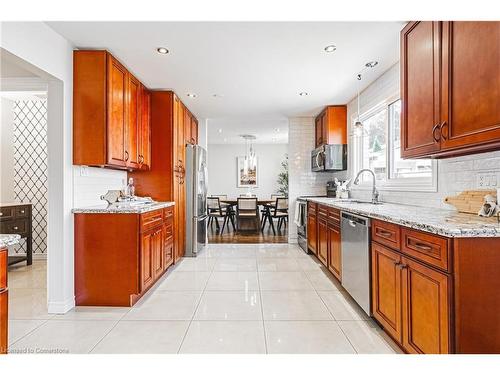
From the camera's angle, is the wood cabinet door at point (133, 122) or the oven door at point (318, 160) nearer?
the wood cabinet door at point (133, 122)

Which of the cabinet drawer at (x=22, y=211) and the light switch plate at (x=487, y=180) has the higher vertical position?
the light switch plate at (x=487, y=180)

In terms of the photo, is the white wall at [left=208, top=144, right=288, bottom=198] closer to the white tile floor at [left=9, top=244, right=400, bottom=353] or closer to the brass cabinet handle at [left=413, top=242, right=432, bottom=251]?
the white tile floor at [left=9, top=244, right=400, bottom=353]

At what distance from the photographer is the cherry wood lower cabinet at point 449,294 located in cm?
143

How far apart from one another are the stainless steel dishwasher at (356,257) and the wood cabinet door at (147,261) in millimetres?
1957

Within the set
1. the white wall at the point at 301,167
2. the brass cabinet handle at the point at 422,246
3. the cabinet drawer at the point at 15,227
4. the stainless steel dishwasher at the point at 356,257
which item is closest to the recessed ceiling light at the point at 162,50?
the stainless steel dishwasher at the point at 356,257

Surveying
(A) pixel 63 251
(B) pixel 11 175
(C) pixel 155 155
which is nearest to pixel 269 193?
(C) pixel 155 155

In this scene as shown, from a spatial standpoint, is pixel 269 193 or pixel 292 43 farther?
pixel 269 193

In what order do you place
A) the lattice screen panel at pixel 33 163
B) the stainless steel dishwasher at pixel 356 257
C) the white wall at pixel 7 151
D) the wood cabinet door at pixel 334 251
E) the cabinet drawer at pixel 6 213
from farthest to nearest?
the lattice screen panel at pixel 33 163
the white wall at pixel 7 151
the cabinet drawer at pixel 6 213
the wood cabinet door at pixel 334 251
the stainless steel dishwasher at pixel 356 257

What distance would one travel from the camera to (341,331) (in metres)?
2.31

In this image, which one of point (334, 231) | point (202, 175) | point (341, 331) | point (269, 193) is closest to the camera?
point (341, 331)

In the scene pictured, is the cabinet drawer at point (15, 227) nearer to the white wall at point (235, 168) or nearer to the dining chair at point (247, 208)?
the dining chair at point (247, 208)

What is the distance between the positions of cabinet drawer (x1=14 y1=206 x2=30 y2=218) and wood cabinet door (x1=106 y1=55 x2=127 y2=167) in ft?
6.21

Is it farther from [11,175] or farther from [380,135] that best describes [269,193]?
[11,175]
